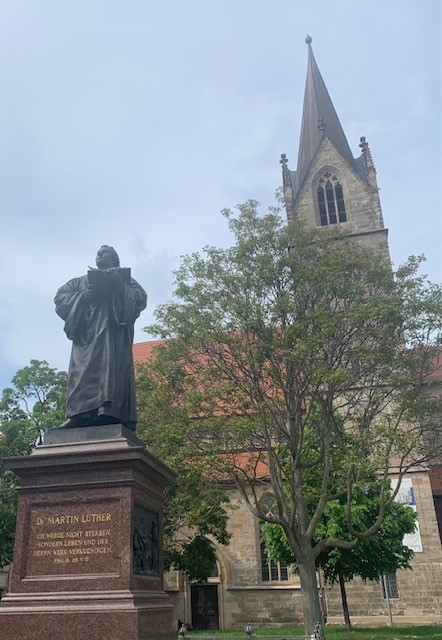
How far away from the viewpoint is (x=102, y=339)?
7707mm

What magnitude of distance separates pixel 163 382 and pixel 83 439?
1090 centimetres

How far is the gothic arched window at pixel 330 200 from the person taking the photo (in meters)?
37.0

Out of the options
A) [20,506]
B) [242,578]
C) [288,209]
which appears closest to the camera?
[20,506]

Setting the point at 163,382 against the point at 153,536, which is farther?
the point at 163,382

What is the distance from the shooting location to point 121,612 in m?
5.68

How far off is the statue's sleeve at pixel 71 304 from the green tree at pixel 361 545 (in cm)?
1521

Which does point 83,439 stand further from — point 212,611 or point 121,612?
point 212,611

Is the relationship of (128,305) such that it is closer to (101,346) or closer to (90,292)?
(90,292)

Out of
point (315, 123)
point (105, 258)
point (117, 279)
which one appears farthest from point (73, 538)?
point (315, 123)

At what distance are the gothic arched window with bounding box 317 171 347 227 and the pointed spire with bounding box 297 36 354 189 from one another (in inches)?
59.6

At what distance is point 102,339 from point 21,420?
16437 mm

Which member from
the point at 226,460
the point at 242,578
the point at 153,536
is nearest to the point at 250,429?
the point at 226,460

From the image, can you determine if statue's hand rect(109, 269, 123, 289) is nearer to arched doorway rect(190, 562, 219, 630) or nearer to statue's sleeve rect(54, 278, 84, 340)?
statue's sleeve rect(54, 278, 84, 340)

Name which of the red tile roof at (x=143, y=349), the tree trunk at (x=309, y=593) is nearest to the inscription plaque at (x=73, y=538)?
the tree trunk at (x=309, y=593)
